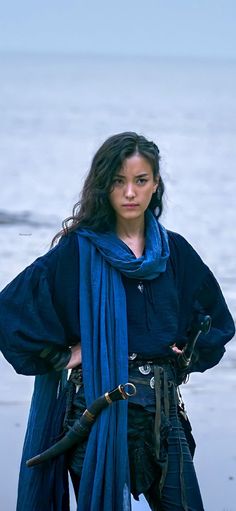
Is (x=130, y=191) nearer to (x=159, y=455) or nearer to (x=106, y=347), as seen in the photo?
(x=106, y=347)

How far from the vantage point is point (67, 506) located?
5.95m

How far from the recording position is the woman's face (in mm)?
5668

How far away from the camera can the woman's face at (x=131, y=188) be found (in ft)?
18.6

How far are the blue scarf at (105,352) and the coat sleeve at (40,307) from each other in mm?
46

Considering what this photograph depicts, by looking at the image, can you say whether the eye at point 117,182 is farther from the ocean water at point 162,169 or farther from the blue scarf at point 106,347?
the ocean water at point 162,169

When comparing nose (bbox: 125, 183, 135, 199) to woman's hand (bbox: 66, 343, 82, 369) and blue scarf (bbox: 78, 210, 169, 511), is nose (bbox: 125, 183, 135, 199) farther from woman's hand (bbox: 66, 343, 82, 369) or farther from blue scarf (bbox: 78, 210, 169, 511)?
woman's hand (bbox: 66, 343, 82, 369)

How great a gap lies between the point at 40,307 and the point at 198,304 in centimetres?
57

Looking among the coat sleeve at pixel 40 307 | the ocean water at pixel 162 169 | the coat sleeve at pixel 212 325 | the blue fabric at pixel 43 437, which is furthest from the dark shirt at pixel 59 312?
the ocean water at pixel 162 169

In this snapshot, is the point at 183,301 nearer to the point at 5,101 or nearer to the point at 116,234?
the point at 116,234

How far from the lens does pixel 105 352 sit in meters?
5.58

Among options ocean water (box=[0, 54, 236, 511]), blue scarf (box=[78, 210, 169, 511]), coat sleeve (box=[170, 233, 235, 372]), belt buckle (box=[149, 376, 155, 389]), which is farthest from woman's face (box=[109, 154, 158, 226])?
belt buckle (box=[149, 376, 155, 389])

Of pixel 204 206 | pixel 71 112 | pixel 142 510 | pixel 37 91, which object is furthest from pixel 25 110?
pixel 142 510

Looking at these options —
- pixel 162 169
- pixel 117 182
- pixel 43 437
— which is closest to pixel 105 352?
pixel 43 437

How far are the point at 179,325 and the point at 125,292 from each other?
245 millimetres
